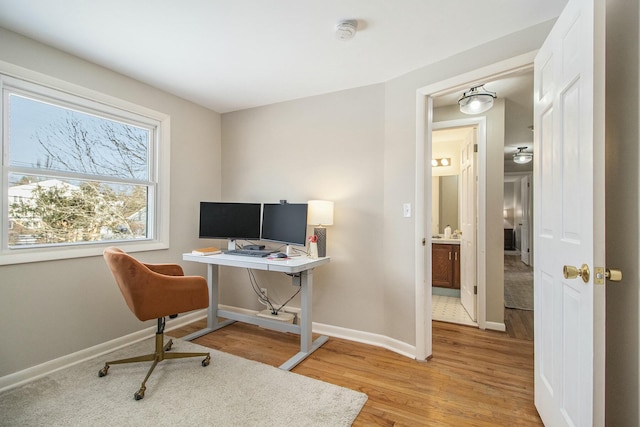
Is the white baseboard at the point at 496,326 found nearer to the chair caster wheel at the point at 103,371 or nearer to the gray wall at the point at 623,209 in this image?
the gray wall at the point at 623,209

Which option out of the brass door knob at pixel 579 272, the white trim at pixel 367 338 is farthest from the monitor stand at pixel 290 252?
the brass door knob at pixel 579 272

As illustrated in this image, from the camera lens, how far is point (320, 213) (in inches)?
107

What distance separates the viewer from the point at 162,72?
8.50 feet

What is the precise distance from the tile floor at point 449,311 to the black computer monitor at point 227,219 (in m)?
2.35

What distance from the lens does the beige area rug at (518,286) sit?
4.13m

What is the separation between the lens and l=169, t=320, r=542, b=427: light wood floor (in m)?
1.76

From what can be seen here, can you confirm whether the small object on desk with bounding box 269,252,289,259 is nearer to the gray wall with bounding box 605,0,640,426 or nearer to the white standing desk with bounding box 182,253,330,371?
the white standing desk with bounding box 182,253,330,371

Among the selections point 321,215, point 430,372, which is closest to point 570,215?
point 430,372

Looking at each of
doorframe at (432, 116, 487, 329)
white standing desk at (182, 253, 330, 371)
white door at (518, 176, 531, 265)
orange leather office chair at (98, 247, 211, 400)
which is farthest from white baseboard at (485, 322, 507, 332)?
white door at (518, 176, 531, 265)

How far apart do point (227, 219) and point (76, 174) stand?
4.15ft

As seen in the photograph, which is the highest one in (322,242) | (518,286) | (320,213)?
(320,213)

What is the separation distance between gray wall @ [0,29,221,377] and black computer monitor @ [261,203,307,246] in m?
0.98

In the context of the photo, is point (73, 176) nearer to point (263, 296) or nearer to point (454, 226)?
point (263, 296)

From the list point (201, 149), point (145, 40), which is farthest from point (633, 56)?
point (201, 149)
